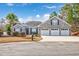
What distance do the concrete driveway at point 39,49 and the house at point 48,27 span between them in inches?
7.6

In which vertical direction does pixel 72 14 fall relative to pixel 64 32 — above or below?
above

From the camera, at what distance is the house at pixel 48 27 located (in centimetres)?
1016

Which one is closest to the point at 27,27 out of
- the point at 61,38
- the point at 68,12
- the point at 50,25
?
the point at 50,25

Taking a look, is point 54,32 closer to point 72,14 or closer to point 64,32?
point 64,32

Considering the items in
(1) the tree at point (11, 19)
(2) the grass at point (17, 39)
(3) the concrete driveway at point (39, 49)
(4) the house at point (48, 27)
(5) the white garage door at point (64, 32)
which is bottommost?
(3) the concrete driveway at point (39, 49)

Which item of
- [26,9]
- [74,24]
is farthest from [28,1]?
[74,24]

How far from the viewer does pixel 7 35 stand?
10.1 meters

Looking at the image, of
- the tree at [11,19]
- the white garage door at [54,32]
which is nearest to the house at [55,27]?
the white garage door at [54,32]

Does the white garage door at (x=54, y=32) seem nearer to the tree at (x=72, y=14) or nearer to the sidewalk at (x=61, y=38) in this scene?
the sidewalk at (x=61, y=38)

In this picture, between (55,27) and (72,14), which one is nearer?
(72,14)

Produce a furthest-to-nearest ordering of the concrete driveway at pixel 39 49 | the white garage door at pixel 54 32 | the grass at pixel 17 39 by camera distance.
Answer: the white garage door at pixel 54 32 → the grass at pixel 17 39 → the concrete driveway at pixel 39 49

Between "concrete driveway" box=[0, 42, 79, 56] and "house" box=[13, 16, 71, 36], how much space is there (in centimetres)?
19

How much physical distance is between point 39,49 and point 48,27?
429 mm

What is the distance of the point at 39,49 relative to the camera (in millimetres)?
10094
